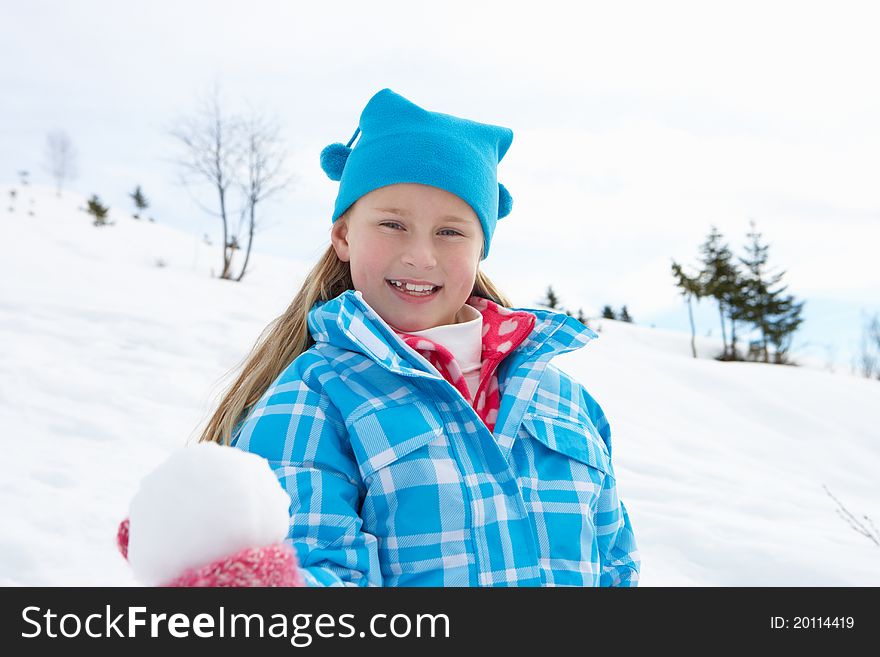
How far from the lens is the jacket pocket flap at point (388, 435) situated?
51.8 inches

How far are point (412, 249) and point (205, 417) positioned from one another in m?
1.37

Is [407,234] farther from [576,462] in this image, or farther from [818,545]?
[818,545]

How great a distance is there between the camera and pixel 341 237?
6.02 feet

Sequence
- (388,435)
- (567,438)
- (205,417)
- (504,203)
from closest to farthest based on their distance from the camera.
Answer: (388,435) < (567,438) < (504,203) < (205,417)

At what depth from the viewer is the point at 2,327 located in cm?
536

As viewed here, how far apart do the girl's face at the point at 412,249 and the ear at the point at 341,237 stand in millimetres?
99

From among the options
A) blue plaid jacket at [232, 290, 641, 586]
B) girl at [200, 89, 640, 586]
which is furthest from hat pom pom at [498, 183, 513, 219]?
blue plaid jacket at [232, 290, 641, 586]

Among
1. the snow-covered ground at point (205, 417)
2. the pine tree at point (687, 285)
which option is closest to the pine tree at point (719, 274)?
the pine tree at point (687, 285)

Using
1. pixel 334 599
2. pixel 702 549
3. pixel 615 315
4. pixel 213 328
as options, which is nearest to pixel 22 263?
pixel 213 328

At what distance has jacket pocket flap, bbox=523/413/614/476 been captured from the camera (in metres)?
1.53

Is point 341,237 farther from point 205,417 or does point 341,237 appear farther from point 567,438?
point 205,417

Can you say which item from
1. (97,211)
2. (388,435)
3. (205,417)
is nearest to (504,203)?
(388,435)

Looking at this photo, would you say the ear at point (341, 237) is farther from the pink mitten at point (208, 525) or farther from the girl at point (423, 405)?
the pink mitten at point (208, 525)

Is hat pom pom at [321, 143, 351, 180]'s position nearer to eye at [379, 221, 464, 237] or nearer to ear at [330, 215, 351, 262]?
ear at [330, 215, 351, 262]
